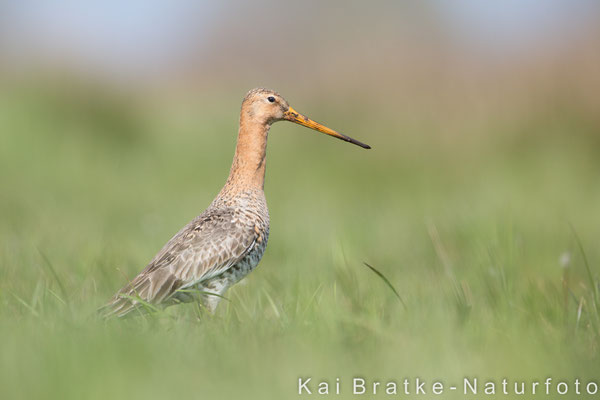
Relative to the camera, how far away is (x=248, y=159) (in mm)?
4895

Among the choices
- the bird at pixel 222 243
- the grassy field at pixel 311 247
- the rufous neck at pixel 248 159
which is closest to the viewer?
the grassy field at pixel 311 247

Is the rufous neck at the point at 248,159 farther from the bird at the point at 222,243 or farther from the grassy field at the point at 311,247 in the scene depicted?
the grassy field at the point at 311,247

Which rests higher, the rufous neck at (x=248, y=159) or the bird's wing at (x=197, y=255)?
the rufous neck at (x=248, y=159)

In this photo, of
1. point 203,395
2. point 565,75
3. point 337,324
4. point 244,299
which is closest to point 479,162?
point 565,75

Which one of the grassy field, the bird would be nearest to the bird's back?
the bird

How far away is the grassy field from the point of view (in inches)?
117

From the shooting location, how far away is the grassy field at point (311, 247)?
9.78 ft

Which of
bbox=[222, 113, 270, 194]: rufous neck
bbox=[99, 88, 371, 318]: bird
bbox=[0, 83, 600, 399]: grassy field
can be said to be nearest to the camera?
bbox=[0, 83, 600, 399]: grassy field

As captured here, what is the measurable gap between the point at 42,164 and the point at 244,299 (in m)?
6.62

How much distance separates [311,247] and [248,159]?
193 cm

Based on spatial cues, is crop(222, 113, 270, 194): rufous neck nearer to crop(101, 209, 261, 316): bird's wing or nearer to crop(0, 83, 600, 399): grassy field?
crop(101, 209, 261, 316): bird's wing

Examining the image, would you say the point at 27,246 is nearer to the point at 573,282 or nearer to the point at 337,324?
the point at 337,324

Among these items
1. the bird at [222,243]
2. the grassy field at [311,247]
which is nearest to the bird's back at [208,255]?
the bird at [222,243]

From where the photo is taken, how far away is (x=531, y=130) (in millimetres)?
10836
